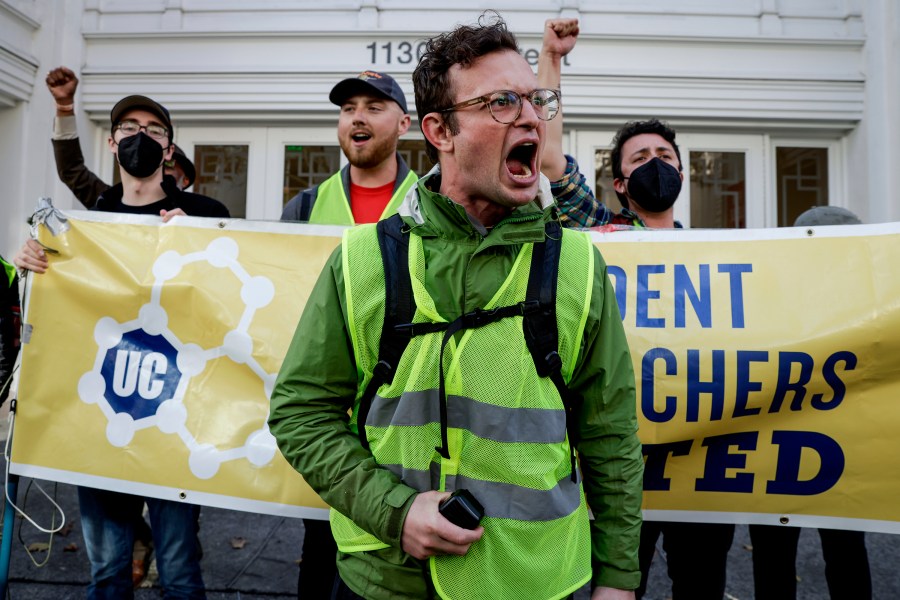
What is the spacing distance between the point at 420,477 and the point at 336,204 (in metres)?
1.76

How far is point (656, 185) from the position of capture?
2.74 meters

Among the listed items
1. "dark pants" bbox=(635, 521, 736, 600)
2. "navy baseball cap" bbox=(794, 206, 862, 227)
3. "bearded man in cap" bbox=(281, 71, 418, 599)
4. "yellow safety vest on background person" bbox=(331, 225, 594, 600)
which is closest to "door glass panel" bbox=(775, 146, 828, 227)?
"navy baseball cap" bbox=(794, 206, 862, 227)

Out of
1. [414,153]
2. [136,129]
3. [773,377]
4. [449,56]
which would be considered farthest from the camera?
[414,153]

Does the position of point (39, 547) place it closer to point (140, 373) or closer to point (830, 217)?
point (140, 373)

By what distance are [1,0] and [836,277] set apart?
25.6 feet

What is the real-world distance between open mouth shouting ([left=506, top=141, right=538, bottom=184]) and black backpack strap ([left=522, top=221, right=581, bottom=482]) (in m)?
0.17

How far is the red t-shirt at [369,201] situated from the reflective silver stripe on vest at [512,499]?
1.73 m

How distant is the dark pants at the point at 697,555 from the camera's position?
2.52 meters

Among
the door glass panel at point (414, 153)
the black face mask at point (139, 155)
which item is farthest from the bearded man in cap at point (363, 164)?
the door glass panel at point (414, 153)

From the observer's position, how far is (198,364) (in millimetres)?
2555

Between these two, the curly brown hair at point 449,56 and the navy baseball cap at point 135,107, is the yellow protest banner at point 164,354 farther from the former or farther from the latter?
the curly brown hair at point 449,56

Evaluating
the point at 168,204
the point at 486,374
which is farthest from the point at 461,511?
the point at 168,204

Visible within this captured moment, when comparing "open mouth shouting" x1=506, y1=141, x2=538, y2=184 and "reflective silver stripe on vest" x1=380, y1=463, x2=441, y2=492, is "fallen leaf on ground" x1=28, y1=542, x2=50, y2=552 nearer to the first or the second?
"reflective silver stripe on vest" x1=380, y1=463, x2=441, y2=492

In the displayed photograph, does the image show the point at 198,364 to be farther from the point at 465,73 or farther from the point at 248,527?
the point at 248,527
